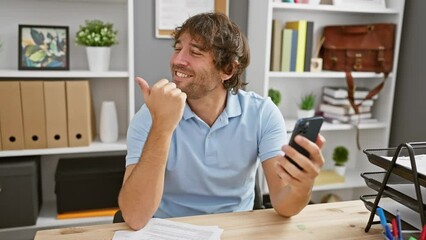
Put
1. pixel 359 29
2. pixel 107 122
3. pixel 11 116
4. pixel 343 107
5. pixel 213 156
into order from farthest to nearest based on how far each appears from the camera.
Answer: pixel 343 107, pixel 359 29, pixel 107 122, pixel 11 116, pixel 213 156


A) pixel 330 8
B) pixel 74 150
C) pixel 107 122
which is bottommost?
pixel 74 150

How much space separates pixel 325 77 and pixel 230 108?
136cm

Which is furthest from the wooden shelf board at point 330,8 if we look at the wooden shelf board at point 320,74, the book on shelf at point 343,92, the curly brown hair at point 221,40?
the curly brown hair at point 221,40

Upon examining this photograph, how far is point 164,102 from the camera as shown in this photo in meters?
1.12

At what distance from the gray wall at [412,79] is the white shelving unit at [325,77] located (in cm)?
7

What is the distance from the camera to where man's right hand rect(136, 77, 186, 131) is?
1121mm

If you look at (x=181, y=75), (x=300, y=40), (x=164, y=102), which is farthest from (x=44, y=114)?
(x=300, y=40)

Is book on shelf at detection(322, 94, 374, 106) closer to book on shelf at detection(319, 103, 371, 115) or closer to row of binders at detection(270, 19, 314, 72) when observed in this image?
book on shelf at detection(319, 103, 371, 115)

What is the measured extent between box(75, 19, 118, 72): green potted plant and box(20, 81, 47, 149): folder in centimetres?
29

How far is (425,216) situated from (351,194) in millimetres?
2191

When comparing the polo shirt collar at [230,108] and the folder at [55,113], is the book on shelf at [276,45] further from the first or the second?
the folder at [55,113]

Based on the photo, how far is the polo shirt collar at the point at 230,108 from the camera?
143 cm

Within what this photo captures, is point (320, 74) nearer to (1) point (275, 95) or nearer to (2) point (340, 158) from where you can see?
(1) point (275, 95)

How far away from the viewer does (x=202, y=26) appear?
1.47m
